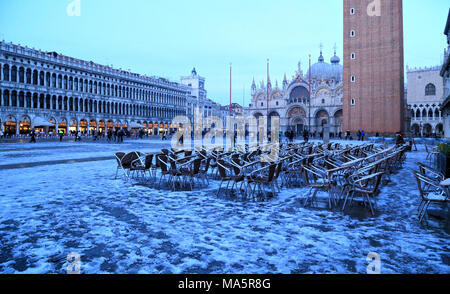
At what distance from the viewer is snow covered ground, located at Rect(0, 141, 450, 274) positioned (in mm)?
3299

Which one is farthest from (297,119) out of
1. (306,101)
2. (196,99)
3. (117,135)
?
(117,135)

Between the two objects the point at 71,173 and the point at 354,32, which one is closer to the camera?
the point at 71,173

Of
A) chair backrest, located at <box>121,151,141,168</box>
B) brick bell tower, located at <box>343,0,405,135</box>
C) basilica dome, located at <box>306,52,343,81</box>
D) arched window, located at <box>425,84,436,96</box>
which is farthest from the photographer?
basilica dome, located at <box>306,52,343,81</box>

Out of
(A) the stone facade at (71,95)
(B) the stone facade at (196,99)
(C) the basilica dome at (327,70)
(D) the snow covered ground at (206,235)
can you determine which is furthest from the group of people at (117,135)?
(B) the stone facade at (196,99)

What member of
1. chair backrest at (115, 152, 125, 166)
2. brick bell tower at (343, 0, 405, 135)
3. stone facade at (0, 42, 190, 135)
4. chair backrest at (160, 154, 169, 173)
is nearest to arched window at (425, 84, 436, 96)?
brick bell tower at (343, 0, 405, 135)

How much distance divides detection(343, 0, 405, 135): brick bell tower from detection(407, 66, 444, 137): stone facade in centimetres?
2912

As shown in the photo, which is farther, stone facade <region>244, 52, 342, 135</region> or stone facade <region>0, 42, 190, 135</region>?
stone facade <region>244, 52, 342, 135</region>

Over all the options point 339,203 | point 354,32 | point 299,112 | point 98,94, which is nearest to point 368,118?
point 354,32

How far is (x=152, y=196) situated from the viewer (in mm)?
6820

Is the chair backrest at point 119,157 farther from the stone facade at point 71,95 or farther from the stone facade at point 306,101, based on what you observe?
Answer: the stone facade at point 306,101

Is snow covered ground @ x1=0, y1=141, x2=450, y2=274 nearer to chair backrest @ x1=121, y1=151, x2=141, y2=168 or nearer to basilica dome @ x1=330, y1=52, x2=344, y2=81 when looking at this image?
chair backrest @ x1=121, y1=151, x2=141, y2=168

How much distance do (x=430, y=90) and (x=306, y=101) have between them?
24.7 meters

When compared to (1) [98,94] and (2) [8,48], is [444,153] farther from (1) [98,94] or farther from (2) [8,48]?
(1) [98,94]

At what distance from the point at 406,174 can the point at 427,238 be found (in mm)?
7058
